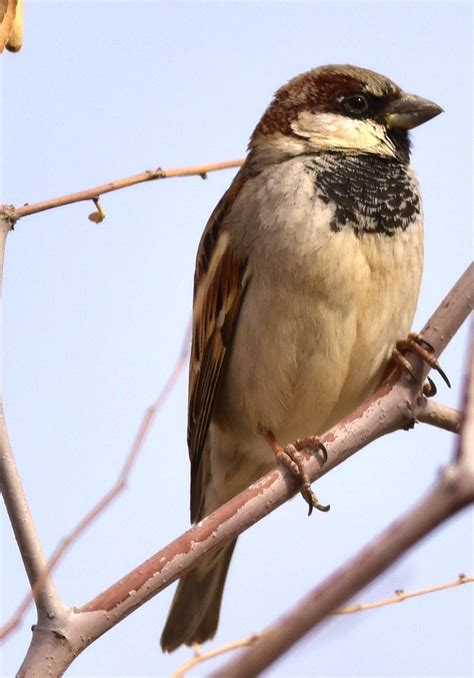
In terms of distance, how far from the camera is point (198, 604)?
158 inches

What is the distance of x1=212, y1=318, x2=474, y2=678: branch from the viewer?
74 centimetres

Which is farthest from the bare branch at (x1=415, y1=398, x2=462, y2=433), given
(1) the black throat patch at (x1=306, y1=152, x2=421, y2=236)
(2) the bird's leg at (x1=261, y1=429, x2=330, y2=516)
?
(1) the black throat patch at (x1=306, y1=152, x2=421, y2=236)

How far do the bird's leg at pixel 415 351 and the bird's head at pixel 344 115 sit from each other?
2.87 feet

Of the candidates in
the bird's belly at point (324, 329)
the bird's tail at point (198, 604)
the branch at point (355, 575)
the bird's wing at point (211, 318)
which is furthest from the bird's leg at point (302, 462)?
the branch at point (355, 575)

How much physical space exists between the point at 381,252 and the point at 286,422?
719 mm

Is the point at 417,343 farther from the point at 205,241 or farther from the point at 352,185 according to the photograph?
the point at 205,241

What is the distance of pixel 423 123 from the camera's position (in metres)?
4.02

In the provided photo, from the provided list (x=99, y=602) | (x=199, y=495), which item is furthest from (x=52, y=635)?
(x=199, y=495)

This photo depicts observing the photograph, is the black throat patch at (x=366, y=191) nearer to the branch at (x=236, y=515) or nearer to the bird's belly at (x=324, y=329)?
the bird's belly at (x=324, y=329)

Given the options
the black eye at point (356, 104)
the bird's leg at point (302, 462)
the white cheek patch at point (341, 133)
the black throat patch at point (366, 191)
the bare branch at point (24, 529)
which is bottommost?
the bird's leg at point (302, 462)

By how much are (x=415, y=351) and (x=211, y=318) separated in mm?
900

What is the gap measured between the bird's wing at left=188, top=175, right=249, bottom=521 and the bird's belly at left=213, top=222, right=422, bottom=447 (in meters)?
0.06

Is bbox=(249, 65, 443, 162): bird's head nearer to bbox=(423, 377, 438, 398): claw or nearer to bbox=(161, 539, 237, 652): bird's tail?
bbox=(423, 377, 438, 398): claw

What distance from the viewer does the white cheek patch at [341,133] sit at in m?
3.89
